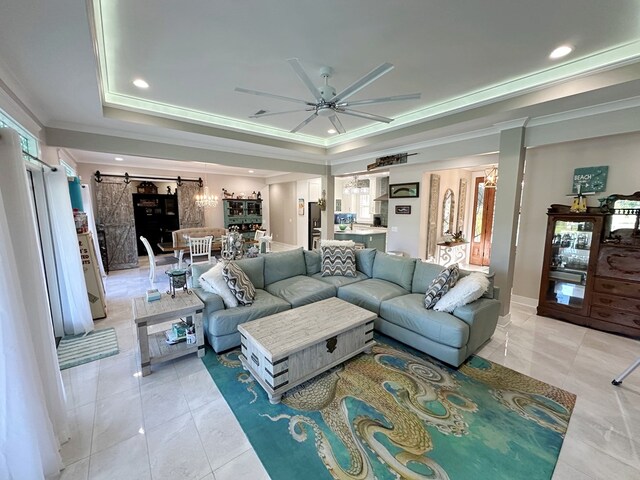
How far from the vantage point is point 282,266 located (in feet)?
13.6

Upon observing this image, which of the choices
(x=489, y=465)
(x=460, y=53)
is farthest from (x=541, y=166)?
(x=489, y=465)

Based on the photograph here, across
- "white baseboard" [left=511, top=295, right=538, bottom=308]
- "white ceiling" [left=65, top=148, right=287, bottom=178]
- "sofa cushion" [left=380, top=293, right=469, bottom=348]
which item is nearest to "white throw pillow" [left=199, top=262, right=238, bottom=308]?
"sofa cushion" [left=380, top=293, right=469, bottom=348]

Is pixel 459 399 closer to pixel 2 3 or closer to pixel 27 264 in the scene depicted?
pixel 27 264

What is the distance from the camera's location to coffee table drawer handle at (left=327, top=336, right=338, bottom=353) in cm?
254

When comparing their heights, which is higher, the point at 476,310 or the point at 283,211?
the point at 283,211

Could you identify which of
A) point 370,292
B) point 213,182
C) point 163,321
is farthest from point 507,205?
point 213,182

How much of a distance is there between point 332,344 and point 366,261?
208 cm

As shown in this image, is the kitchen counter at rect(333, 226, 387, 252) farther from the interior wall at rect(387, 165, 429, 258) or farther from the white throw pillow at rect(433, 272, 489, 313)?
the white throw pillow at rect(433, 272, 489, 313)

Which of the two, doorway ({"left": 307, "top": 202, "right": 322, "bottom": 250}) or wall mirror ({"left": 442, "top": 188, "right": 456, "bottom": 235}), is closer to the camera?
wall mirror ({"left": 442, "top": 188, "right": 456, "bottom": 235})

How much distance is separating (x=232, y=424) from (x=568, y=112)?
487cm

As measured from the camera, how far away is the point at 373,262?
14.4 feet

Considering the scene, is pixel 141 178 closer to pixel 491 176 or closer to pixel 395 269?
pixel 395 269

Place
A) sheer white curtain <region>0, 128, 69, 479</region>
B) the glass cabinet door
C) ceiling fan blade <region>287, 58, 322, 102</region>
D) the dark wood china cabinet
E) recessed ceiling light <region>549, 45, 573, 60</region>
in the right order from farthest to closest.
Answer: the glass cabinet door, the dark wood china cabinet, recessed ceiling light <region>549, 45, 573, 60</region>, ceiling fan blade <region>287, 58, 322, 102</region>, sheer white curtain <region>0, 128, 69, 479</region>

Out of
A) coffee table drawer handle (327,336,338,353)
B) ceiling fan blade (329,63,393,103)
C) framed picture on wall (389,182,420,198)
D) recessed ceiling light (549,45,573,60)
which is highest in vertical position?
recessed ceiling light (549,45,573,60)
